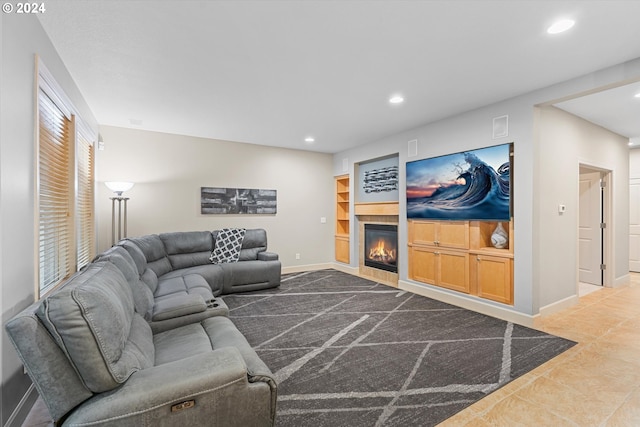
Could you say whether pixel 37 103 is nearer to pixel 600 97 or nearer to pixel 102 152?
pixel 102 152

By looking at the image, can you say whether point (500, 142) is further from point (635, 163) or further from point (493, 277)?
point (635, 163)

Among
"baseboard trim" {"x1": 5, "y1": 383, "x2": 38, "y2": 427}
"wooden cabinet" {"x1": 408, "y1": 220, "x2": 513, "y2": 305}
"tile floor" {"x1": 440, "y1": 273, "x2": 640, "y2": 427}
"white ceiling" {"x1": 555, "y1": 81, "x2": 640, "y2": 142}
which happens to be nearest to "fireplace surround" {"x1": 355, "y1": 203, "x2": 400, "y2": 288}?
"wooden cabinet" {"x1": 408, "y1": 220, "x2": 513, "y2": 305}

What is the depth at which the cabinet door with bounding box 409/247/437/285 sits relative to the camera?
461 cm

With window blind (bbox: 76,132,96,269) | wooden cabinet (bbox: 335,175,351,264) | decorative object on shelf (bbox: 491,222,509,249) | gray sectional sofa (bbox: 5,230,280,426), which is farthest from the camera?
wooden cabinet (bbox: 335,175,351,264)

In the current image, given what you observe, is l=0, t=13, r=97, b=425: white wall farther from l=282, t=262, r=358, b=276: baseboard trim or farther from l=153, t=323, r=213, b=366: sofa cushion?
l=282, t=262, r=358, b=276: baseboard trim

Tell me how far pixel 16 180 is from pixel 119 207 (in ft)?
10.4

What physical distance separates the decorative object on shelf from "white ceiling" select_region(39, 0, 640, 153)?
1661 mm

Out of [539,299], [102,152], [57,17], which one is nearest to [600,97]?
[539,299]

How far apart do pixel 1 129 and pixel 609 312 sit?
6.20m

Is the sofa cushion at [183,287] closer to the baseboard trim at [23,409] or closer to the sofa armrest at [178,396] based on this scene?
the baseboard trim at [23,409]

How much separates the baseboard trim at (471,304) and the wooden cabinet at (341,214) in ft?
6.69

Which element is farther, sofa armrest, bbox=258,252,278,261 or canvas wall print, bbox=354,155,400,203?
canvas wall print, bbox=354,155,400,203

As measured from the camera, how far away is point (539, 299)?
3.57m

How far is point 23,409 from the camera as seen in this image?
5.96 feet
